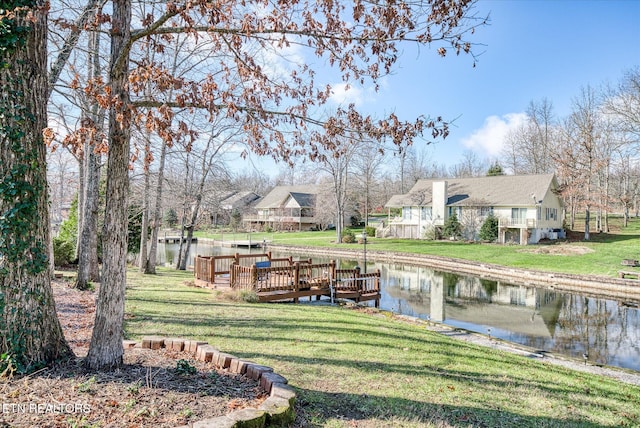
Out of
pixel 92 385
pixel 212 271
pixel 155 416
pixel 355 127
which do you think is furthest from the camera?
pixel 212 271

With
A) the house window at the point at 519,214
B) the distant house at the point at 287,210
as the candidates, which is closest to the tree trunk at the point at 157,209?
the house window at the point at 519,214

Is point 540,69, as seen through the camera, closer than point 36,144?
No

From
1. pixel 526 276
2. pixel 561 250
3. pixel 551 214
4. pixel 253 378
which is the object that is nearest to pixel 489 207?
pixel 551 214

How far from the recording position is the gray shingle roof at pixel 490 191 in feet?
111

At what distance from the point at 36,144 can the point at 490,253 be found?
28488 mm

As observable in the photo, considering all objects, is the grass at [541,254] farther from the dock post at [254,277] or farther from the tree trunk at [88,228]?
the tree trunk at [88,228]

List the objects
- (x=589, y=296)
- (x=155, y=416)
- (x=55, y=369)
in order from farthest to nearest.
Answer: (x=589, y=296), (x=55, y=369), (x=155, y=416)

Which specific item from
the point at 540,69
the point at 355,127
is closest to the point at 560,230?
the point at 540,69

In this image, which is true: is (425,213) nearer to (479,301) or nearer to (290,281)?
(479,301)

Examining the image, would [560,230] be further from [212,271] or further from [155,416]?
[155,416]

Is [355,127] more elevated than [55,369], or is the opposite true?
[355,127]

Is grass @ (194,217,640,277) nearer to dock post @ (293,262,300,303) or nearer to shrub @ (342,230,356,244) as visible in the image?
shrub @ (342,230,356,244)

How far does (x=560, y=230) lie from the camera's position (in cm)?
3453

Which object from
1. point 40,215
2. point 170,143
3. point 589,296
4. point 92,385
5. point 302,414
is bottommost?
point 589,296
